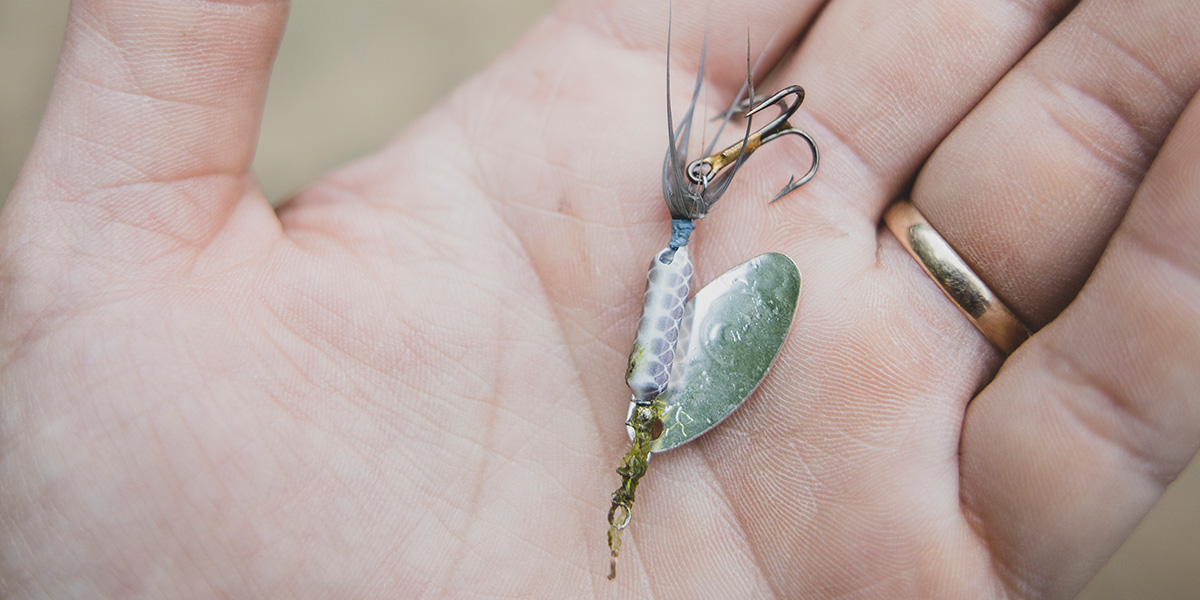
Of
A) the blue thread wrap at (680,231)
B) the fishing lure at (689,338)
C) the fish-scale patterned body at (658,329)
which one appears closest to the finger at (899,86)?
the fishing lure at (689,338)

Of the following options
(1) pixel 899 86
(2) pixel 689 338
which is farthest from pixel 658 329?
Result: (1) pixel 899 86

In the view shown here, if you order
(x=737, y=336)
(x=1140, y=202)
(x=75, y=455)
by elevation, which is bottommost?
(x=75, y=455)

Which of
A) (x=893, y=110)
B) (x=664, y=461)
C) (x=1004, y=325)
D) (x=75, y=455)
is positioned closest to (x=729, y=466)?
(x=664, y=461)

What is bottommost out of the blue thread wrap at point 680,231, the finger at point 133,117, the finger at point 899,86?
the finger at point 133,117

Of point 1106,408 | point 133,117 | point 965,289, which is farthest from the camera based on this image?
point 965,289

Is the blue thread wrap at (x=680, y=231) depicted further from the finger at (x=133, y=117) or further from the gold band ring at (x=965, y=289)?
the finger at (x=133, y=117)

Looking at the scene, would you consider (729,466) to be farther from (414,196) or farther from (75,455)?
(75,455)

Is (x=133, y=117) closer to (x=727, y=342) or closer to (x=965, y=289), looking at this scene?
(x=727, y=342)
